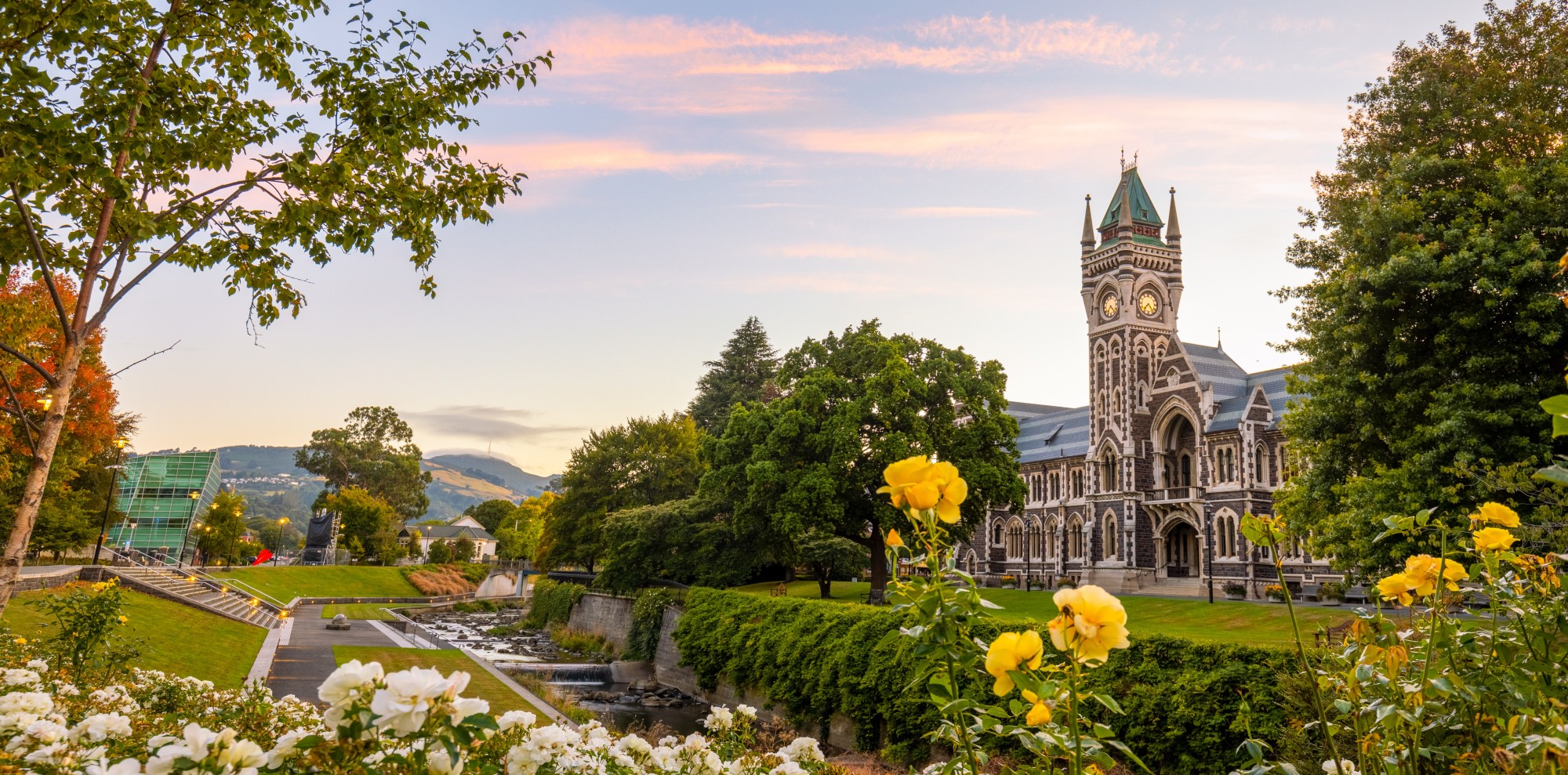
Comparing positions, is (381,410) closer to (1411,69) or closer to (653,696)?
(653,696)

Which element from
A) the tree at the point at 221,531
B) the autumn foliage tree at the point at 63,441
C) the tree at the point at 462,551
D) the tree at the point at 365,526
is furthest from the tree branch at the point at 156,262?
the tree at the point at 462,551

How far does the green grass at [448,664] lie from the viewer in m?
19.7

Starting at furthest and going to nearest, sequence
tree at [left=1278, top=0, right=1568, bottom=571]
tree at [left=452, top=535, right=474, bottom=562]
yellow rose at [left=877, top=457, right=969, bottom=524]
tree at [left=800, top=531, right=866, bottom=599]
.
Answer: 1. tree at [left=452, top=535, right=474, bottom=562]
2. tree at [left=800, top=531, right=866, bottom=599]
3. tree at [left=1278, top=0, right=1568, bottom=571]
4. yellow rose at [left=877, top=457, right=969, bottom=524]

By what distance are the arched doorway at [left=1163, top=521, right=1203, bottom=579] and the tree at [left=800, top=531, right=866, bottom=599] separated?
18.6 metres

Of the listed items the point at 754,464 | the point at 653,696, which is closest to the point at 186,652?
the point at 653,696

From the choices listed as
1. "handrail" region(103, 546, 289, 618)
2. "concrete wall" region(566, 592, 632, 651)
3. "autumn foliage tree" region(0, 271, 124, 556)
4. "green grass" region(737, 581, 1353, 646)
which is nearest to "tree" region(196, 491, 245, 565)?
"handrail" region(103, 546, 289, 618)

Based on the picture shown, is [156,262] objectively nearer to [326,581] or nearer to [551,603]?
[551,603]

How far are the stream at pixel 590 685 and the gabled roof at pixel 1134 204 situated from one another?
129 feet

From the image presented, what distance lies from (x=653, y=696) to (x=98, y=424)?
74.9 ft

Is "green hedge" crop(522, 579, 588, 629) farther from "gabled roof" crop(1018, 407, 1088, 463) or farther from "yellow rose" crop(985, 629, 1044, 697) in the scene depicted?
"yellow rose" crop(985, 629, 1044, 697)

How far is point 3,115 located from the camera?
573cm

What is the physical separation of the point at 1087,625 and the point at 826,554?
3703cm

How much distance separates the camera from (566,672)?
33.6m

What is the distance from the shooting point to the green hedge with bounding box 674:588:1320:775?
1351 cm
